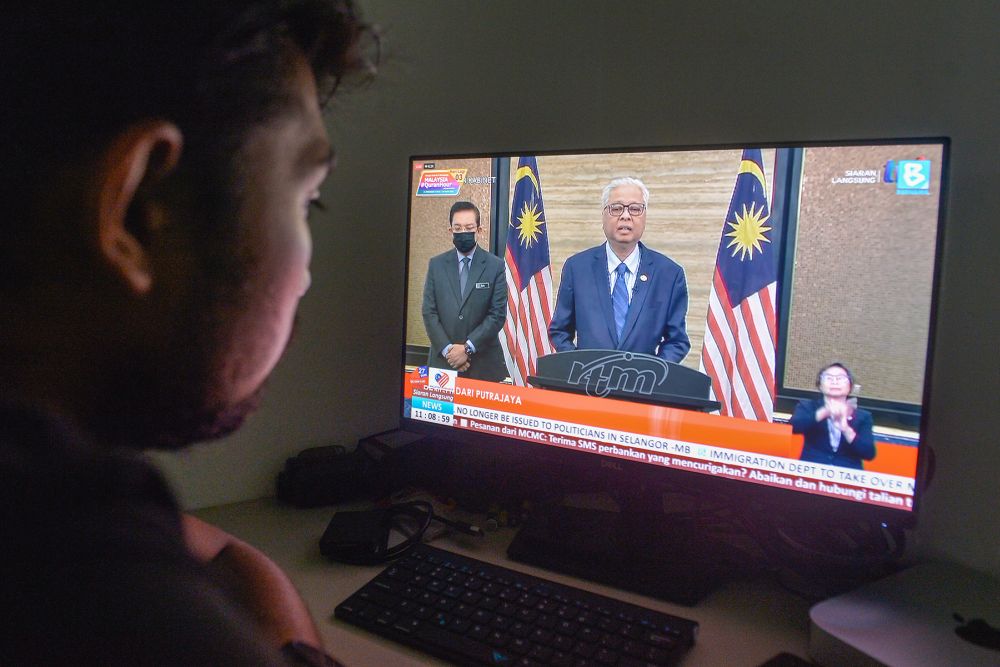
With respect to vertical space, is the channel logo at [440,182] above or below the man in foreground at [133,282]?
above

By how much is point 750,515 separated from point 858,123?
23.0 inches

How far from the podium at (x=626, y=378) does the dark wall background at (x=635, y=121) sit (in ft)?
1.11

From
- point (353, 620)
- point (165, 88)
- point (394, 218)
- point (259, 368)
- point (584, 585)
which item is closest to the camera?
point (165, 88)

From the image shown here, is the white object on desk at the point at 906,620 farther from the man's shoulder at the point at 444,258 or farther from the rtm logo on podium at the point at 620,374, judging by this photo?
the man's shoulder at the point at 444,258

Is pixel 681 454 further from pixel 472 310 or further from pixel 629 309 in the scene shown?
pixel 472 310

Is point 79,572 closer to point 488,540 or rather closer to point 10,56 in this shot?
point 10,56

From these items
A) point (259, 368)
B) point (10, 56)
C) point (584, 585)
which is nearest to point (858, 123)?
point (584, 585)

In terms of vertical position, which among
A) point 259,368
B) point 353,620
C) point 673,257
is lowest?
point 353,620

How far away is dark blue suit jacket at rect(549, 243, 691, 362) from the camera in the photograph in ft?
3.11

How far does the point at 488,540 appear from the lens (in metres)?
1.04

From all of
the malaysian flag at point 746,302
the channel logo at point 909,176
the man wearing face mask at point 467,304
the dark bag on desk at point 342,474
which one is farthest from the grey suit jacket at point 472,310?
the channel logo at point 909,176

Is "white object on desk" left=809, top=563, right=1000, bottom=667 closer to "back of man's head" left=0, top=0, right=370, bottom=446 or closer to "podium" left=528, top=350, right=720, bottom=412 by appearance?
"podium" left=528, top=350, right=720, bottom=412

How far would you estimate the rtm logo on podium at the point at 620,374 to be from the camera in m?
0.96

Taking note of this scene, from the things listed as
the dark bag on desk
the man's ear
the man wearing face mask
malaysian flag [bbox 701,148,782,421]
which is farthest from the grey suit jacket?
the man's ear
